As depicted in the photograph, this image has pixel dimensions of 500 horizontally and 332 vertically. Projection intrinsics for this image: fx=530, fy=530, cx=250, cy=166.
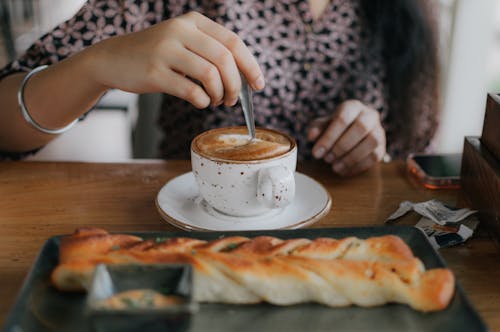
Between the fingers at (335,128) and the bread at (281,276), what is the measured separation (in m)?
0.50

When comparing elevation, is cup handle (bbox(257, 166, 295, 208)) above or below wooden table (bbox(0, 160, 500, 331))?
above

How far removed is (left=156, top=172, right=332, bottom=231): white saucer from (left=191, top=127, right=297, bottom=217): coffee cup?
2cm

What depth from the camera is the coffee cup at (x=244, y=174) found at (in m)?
0.84

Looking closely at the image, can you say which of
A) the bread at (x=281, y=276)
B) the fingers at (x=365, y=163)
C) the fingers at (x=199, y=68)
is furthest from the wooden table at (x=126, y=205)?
the fingers at (x=199, y=68)

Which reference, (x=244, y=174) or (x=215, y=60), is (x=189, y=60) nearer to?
(x=215, y=60)

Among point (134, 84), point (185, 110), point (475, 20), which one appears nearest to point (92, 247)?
point (134, 84)

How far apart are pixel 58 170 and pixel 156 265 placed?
64cm

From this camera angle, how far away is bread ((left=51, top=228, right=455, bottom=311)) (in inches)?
23.6

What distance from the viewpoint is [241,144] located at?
2.96 feet

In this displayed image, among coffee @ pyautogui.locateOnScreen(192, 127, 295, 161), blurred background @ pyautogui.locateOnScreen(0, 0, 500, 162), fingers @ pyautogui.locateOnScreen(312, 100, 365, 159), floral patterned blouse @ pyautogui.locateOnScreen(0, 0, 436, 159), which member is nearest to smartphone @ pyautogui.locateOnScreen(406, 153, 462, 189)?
fingers @ pyautogui.locateOnScreen(312, 100, 365, 159)

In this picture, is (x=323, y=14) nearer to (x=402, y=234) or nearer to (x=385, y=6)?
(x=385, y=6)

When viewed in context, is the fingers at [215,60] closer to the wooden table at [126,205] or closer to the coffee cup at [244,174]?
the coffee cup at [244,174]

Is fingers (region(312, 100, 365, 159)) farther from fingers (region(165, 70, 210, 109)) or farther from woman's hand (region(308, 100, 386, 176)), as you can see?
fingers (region(165, 70, 210, 109))

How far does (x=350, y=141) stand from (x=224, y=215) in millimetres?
371
